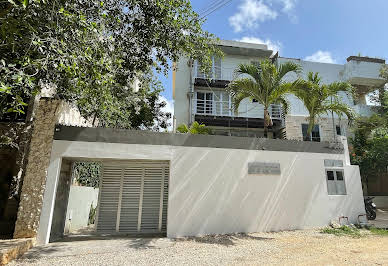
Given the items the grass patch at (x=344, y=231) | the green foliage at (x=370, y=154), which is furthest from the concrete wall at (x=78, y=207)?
the green foliage at (x=370, y=154)

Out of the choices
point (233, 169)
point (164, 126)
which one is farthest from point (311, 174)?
point (164, 126)

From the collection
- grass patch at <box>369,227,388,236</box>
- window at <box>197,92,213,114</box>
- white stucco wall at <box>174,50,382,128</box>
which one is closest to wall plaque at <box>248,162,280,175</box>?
grass patch at <box>369,227,388,236</box>

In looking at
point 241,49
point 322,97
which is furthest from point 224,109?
point 322,97

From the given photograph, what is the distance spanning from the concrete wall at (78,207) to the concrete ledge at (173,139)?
8.48ft

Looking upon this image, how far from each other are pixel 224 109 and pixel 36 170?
11.7m

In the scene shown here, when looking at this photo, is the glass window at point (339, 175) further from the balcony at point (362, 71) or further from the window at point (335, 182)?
the balcony at point (362, 71)

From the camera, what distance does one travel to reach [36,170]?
6.13m

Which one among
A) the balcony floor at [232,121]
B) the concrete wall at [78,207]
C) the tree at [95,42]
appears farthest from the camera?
the balcony floor at [232,121]

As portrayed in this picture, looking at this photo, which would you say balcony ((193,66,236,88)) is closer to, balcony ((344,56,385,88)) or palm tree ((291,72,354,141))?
palm tree ((291,72,354,141))

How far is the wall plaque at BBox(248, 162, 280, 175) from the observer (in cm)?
755

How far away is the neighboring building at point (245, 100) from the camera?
15.6m

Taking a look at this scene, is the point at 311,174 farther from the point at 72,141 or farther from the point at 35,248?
the point at 35,248

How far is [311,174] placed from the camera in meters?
8.14

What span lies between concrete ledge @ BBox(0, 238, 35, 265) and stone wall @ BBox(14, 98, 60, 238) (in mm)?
303
